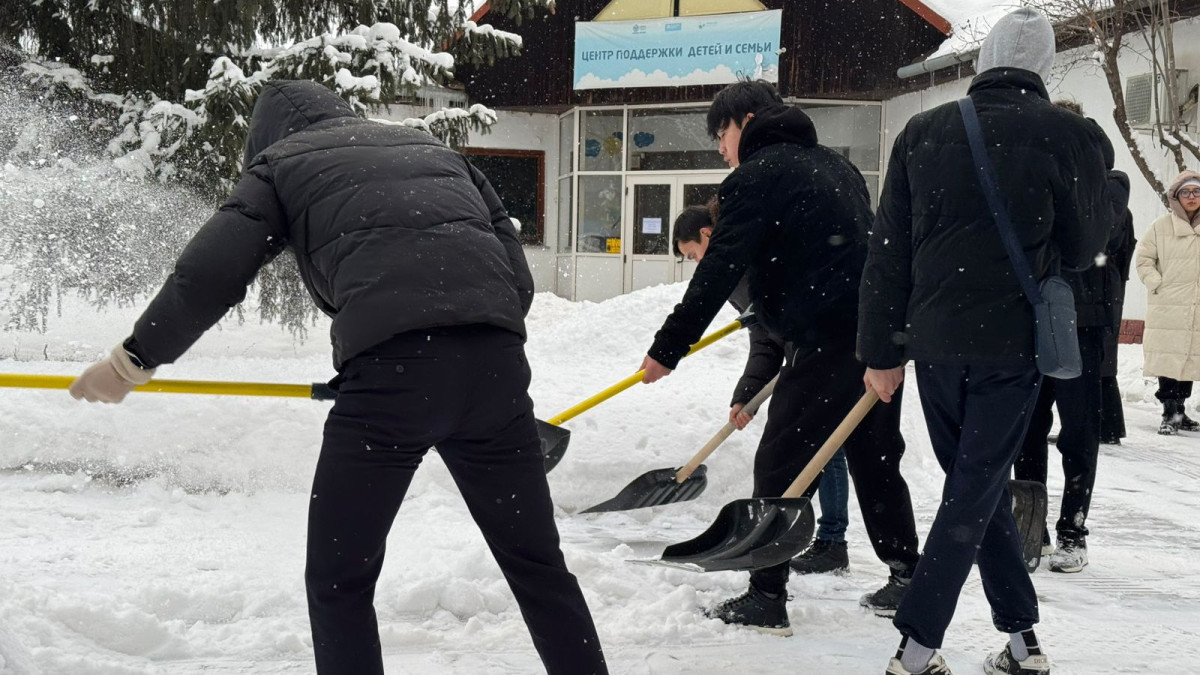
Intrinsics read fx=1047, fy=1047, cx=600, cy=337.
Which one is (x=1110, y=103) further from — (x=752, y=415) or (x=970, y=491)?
(x=970, y=491)

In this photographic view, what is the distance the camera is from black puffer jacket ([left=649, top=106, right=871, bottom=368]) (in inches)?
122

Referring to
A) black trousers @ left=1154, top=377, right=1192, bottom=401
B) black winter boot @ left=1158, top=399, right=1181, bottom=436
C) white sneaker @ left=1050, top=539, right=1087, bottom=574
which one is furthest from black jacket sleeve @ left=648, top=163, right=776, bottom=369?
black trousers @ left=1154, top=377, right=1192, bottom=401

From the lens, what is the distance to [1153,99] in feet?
34.7

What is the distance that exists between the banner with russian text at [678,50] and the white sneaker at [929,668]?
1351 cm

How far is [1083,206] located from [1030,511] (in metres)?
1.29

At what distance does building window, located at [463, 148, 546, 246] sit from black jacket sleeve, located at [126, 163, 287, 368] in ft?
51.4

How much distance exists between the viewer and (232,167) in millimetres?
7164

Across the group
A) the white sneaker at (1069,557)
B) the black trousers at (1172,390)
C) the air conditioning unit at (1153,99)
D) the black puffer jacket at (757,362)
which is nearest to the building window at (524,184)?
the air conditioning unit at (1153,99)

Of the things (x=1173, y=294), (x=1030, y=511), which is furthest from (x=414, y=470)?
(x=1173, y=294)

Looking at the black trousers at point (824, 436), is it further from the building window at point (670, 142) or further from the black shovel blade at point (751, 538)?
the building window at point (670, 142)

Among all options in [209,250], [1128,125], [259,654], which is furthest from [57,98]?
[1128,125]

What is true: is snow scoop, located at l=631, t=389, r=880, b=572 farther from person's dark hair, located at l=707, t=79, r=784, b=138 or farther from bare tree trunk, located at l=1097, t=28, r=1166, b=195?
bare tree trunk, located at l=1097, t=28, r=1166, b=195

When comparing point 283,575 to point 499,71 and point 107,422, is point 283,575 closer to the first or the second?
point 107,422

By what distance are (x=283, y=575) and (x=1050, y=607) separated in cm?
259
